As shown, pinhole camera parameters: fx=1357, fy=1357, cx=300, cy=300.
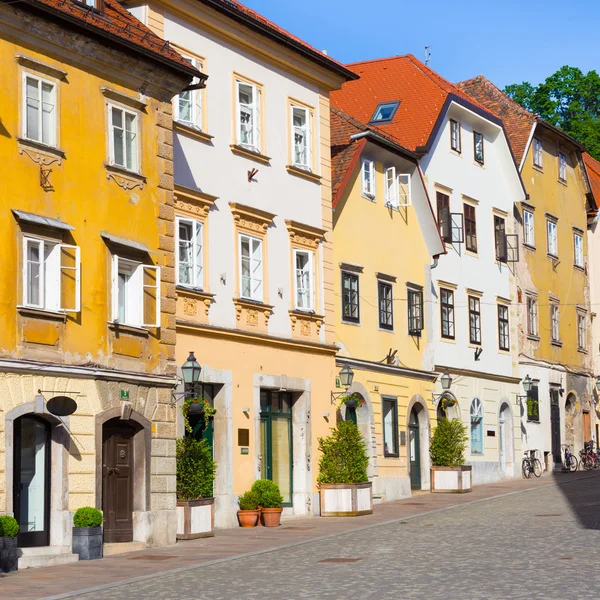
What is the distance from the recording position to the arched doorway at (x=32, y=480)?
67.6 ft

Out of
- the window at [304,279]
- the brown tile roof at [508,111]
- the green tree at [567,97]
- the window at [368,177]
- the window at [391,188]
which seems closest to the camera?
the window at [304,279]

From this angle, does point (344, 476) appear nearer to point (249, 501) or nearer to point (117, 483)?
point (249, 501)

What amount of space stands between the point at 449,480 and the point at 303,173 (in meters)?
10.4

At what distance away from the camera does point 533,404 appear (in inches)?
1799

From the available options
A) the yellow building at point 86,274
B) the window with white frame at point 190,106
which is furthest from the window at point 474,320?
the yellow building at point 86,274

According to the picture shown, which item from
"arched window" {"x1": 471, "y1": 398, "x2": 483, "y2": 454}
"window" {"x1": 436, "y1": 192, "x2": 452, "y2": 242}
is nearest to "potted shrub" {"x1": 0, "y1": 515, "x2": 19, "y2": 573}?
"window" {"x1": 436, "y1": 192, "x2": 452, "y2": 242}

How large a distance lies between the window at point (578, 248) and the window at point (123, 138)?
31.1 m

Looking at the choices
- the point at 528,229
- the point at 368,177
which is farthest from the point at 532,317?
the point at 368,177

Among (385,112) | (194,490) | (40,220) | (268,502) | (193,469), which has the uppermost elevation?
(385,112)

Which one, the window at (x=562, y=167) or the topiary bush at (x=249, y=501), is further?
the window at (x=562, y=167)

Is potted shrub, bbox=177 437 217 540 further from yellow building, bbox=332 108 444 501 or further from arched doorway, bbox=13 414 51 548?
yellow building, bbox=332 108 444 501

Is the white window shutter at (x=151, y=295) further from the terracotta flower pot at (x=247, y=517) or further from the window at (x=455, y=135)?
the window at (x=455, y=135)

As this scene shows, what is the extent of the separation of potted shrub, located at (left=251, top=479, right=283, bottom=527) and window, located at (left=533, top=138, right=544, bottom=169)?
2407 cm

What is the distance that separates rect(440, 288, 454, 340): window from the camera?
39.2 m
